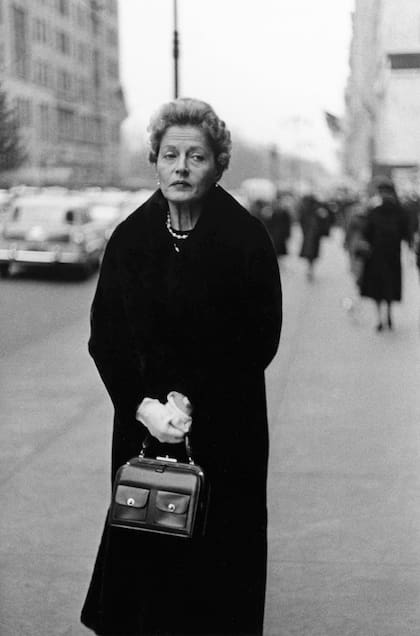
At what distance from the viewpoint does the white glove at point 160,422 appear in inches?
104

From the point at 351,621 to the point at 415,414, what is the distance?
147 inches

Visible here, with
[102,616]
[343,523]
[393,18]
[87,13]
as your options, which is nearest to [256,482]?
[102,616]

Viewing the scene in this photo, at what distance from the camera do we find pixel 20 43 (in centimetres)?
2097

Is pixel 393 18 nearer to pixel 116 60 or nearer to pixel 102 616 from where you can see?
pixel 116 60

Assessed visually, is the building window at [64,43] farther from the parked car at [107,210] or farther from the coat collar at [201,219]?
the coat collar at [201,219]

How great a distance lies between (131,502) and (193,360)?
1.36ft

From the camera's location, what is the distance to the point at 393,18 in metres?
16.7

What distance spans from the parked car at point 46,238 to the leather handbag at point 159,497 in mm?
17348

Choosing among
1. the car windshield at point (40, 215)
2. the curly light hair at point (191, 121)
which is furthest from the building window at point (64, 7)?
the curly light hair at point (191, 121)

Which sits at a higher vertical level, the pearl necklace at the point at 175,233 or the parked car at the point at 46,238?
the pearl necklace at the point at 175,233

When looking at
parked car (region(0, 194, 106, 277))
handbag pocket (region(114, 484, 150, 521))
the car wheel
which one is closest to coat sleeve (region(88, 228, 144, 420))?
handbag pocket (region(114, 484, 150, 521))

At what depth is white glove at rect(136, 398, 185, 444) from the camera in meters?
2.65

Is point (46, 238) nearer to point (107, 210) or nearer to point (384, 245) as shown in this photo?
point (107, 210)

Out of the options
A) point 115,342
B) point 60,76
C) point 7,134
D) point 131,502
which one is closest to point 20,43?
point 7,134
